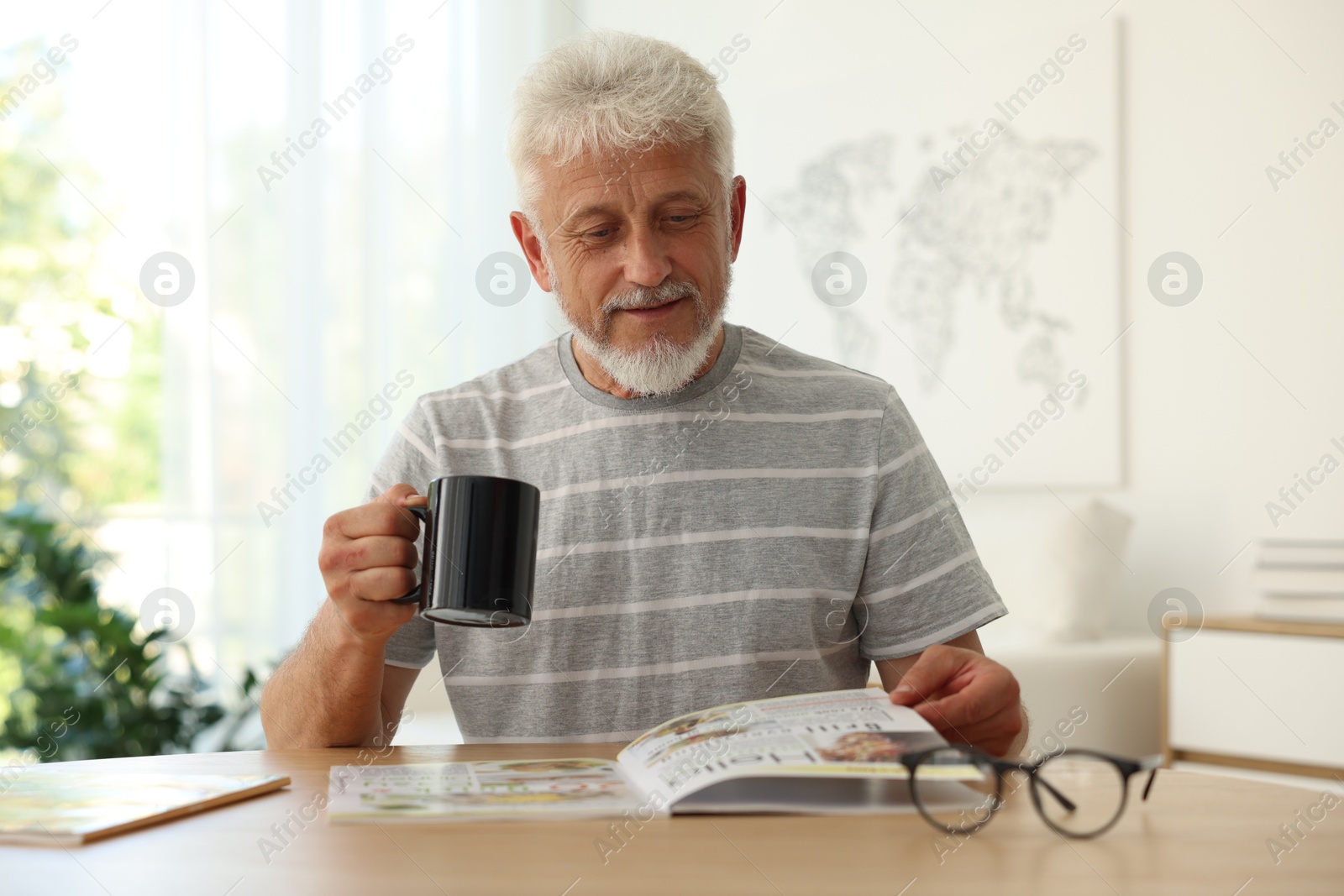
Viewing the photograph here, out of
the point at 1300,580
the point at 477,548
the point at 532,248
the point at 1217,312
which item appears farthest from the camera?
the point at 1217,312

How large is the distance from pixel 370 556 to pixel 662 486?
1.38 feet

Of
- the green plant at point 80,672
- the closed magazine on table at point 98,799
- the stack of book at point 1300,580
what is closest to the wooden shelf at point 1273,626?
the stack of book at point 1300,580

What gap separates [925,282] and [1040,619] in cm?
110

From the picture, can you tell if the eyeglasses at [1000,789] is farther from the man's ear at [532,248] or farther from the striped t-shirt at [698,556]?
the man's ear at [532,248]

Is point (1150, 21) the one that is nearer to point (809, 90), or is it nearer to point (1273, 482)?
point (809, 90)

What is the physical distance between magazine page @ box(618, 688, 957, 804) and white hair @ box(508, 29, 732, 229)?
66 centimetres

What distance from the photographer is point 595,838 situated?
0.69m

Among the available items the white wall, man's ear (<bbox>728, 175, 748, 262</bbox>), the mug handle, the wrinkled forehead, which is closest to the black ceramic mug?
the mug handle

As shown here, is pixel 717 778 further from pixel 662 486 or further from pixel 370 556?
pixel 662 486

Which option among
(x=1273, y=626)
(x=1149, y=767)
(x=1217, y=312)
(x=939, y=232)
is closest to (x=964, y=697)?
(x=1149, y=767)

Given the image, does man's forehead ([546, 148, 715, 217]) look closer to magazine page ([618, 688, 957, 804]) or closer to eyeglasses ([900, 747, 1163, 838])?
magazine page ([618, 688, 957, 804])

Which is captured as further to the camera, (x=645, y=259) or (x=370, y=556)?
(x=645, y=259)

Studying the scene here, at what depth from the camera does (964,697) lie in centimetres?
92

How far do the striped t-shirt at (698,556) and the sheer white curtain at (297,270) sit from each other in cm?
159
